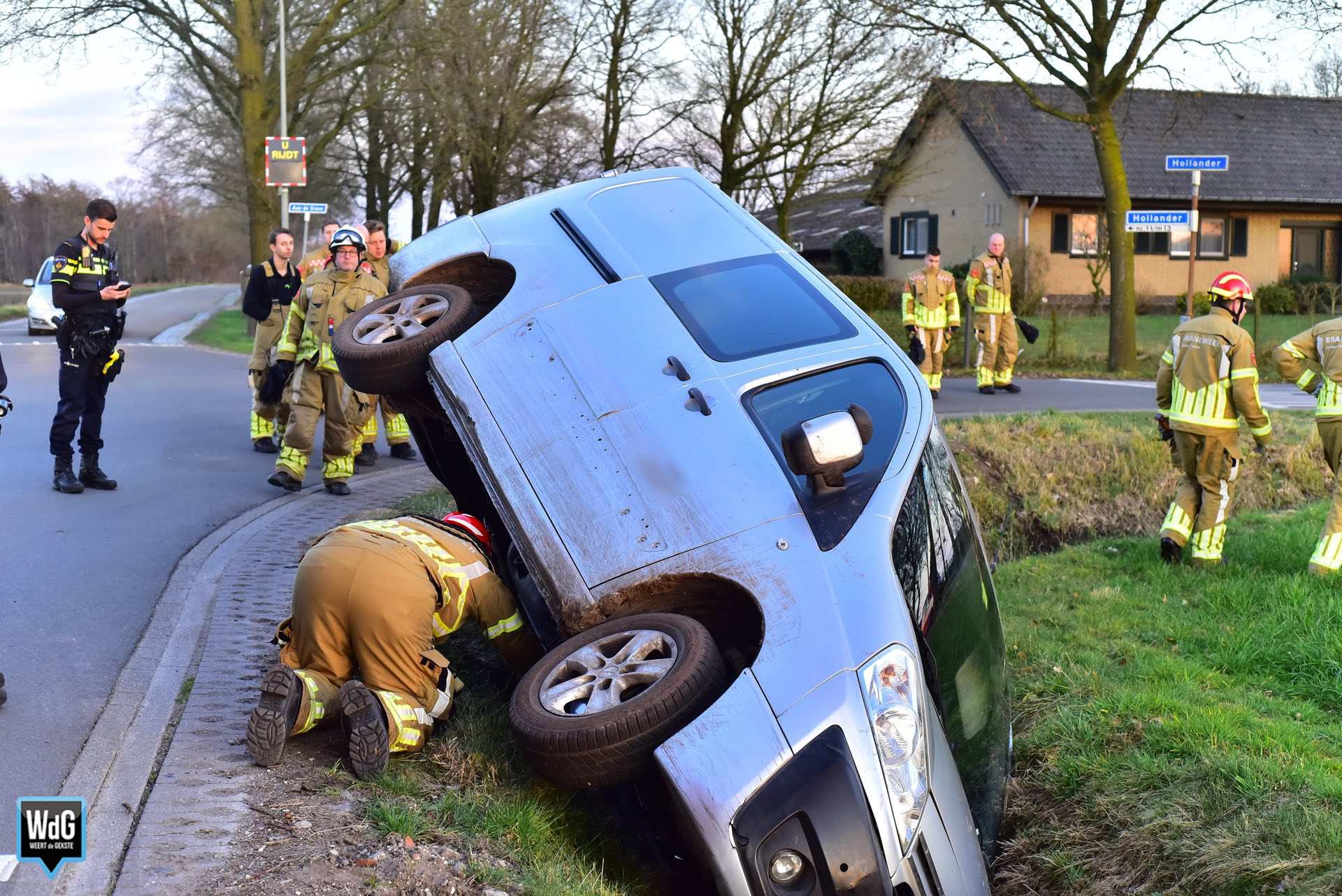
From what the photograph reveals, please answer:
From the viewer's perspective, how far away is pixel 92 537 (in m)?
7.50

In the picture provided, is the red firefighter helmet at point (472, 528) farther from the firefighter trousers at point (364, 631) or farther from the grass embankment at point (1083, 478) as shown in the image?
the grass embankment at point (1083, 478)

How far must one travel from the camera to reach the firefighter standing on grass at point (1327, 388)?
7805 millimetres

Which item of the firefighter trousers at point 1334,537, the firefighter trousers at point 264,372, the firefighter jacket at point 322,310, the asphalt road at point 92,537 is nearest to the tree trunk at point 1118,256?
the firefighter trousers at point 1334,537

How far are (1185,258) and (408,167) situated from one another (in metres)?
22.9

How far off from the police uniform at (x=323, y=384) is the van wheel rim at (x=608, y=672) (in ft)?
17.8

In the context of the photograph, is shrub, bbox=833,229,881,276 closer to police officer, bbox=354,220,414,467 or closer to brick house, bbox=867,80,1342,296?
brick house, bbox=867,80,1342,296

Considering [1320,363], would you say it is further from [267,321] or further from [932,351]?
[267,321]

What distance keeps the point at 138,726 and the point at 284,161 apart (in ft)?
63.5


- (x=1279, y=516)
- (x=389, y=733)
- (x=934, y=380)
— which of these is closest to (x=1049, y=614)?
(x=1279, y=516)

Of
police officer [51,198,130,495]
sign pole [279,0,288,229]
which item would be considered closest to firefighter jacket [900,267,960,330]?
police officer [51,198,130,495]

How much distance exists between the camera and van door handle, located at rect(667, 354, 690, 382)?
15.5ft

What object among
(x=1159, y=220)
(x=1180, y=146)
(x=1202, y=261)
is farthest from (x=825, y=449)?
(x=1180, y=146)

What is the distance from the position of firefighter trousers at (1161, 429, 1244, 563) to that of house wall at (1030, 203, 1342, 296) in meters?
27.4

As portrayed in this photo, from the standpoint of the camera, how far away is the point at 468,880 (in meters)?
3.74
